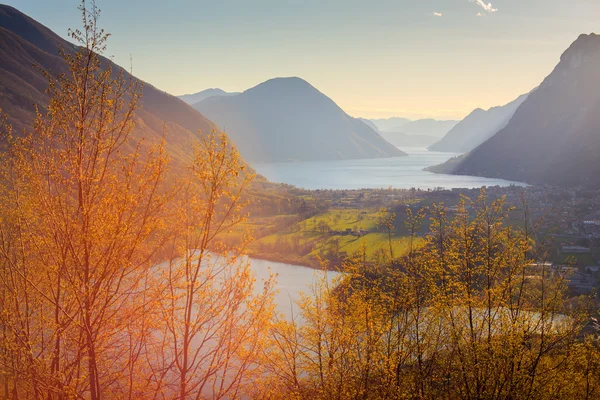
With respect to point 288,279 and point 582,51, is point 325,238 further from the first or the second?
point 582,51

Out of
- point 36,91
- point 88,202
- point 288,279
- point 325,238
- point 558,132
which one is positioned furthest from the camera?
point 558,132

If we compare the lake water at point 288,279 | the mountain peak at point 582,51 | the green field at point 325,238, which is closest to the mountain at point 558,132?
the mountain peak at point 582,51

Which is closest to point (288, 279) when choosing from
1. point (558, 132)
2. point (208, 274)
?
point (208, 274)

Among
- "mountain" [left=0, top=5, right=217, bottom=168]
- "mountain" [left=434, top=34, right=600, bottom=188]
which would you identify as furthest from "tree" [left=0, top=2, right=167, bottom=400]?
"mountain" [left=434, top=34, right=600, bottom=188]

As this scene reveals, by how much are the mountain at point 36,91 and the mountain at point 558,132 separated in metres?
121

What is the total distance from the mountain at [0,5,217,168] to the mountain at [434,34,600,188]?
12050cm

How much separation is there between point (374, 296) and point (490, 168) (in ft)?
628

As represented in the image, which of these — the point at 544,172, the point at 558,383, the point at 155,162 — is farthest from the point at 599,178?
the point at 155,162

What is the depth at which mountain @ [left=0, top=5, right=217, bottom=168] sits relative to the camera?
8144 centimetres

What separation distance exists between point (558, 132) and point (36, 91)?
179720mm

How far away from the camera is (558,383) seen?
12.7m

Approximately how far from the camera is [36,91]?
325 ft

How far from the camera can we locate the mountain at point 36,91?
81438 millimetres

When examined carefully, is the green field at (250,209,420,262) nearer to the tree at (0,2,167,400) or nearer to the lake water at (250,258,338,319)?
the lake water at (250,258,338,319)
